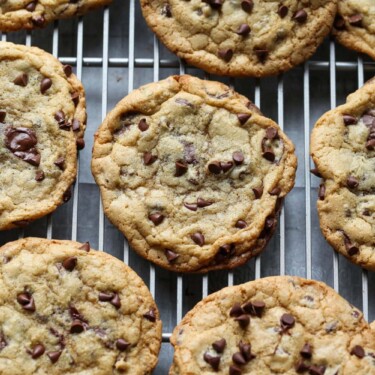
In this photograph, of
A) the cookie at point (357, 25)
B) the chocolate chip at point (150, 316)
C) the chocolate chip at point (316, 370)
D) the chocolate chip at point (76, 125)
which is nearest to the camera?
the chocolate chip at point (316, 370)

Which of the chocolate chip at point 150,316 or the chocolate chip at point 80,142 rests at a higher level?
the chocolate chip at point 80,142

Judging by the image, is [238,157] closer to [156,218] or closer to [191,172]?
[191,172]

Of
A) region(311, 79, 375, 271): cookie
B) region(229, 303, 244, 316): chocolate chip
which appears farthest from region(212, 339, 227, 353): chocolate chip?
region(311, 79, 375, 271): cookie

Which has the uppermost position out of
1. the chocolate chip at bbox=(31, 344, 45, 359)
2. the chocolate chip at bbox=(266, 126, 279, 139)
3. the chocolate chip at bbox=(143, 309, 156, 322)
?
the chocolate chip at bbox=(266, 126, 279, 139)

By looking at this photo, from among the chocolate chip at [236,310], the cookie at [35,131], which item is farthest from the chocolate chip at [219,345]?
the cookie at [35,131]

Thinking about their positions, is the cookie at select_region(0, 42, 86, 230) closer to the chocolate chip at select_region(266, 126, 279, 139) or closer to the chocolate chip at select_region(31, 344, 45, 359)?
the chocolate chip at select_region(31, 344, 45, 359)

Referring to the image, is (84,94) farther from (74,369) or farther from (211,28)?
(74,369)

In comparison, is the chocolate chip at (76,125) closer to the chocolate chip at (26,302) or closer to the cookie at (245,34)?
the cookie at (245,34)
